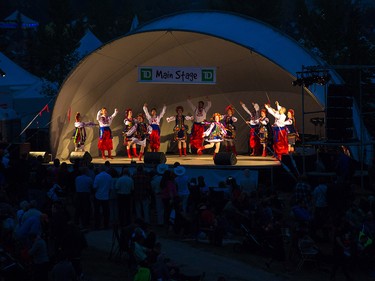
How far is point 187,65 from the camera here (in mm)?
26516

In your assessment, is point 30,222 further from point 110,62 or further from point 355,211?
point 110,62

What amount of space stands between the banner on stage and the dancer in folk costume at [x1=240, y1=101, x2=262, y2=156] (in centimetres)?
145

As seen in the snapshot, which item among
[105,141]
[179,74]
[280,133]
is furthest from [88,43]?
[280,133]

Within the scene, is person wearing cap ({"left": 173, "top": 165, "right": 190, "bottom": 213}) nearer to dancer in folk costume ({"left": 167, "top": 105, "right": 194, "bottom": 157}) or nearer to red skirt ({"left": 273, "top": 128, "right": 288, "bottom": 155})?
red skirt ({"left": 273, "top": 128, "right": 288, "bottom": 155})

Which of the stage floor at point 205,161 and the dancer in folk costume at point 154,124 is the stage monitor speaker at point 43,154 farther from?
the dancer in folk costume at point 154,124

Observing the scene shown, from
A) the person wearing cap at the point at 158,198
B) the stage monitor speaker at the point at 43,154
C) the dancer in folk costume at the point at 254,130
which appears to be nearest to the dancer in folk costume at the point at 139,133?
the stage monitor speaker at the point at 43,154

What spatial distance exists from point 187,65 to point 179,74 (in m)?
2.49

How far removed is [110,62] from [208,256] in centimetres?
1055

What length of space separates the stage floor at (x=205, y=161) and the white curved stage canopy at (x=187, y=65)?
133 cm

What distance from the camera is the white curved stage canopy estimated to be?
23453 mm

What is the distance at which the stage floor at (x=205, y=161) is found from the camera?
2241 centimetres

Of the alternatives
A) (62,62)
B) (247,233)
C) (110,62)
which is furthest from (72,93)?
(62,62)

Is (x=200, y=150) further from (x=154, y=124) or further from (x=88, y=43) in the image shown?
(x=88, y=43)

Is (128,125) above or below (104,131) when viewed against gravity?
above
